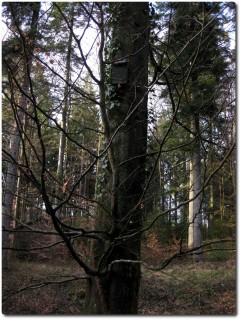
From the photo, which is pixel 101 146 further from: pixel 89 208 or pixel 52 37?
pixel 52 37

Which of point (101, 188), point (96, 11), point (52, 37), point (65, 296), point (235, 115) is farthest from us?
point (65, 296)

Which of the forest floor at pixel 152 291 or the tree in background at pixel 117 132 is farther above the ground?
the tree in background at pixel 117 132

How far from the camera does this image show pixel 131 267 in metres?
2.29

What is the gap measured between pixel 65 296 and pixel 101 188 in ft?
13.9

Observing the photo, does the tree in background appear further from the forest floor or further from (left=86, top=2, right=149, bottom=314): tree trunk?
the forest floor

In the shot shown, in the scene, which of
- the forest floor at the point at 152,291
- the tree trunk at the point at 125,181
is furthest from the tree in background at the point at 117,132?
the forest floor at the point at 152,291

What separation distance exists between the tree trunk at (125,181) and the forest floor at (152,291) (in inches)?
101

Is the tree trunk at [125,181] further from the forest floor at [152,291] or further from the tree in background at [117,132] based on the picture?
the forest floor at [152,291]

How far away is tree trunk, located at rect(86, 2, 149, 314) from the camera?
2211mm

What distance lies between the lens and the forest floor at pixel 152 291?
5.09 meters

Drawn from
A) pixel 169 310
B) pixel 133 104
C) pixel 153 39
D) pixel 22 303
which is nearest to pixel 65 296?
pixel 22 303

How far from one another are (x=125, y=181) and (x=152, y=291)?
5.05m

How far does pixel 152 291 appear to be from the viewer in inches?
263

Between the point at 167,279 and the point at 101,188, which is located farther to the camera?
the point at 167,279
